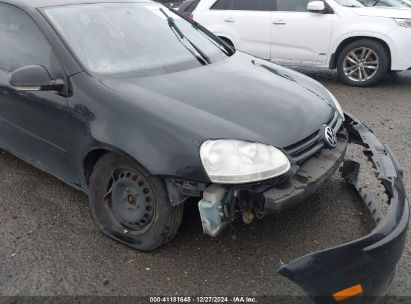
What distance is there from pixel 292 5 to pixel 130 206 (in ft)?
17.4

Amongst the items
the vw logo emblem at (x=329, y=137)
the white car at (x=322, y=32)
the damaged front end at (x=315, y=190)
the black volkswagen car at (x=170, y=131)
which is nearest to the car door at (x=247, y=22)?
the white car at (x=322, y=32)

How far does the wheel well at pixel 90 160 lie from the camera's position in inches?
109

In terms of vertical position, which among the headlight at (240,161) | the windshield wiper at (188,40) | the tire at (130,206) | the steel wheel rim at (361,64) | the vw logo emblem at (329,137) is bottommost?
the steel wheel rim at (361,64)

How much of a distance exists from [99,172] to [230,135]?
37.8 inches

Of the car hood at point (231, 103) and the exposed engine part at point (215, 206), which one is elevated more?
the car hood at point (231, 103)

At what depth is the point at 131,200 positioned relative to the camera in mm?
2711

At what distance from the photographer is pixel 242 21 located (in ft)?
23.4

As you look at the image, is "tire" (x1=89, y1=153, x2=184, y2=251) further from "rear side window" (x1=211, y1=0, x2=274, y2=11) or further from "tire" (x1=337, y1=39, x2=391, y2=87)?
"rear side window" (x1=211, y1=0, x2=274, y2=11)

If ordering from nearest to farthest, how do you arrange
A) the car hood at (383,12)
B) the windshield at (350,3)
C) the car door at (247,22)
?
the car hood at (383,12)
the windshield at (350,3)
the car door at (247,22)

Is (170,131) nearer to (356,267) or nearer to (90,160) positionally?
(90,160)

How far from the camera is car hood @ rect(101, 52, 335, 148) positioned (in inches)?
95.8

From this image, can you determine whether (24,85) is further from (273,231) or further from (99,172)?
(273,231)

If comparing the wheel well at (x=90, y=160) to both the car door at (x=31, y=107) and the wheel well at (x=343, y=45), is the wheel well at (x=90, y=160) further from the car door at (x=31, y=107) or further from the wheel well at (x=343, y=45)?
the wheel well at (x=343, y=45)

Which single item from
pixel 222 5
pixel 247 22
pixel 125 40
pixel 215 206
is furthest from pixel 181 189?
pixel 222 5
